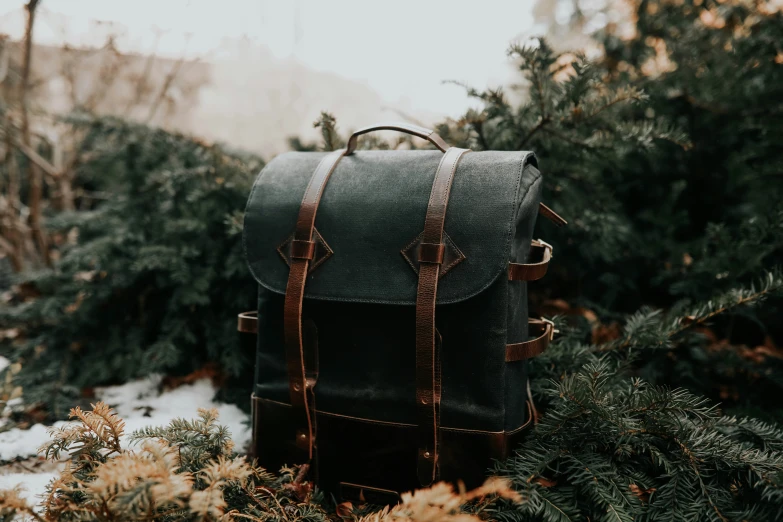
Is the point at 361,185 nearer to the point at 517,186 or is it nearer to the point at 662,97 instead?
the point at 517,186

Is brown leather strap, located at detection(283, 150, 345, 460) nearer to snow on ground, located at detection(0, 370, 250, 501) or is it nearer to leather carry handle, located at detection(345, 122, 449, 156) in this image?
leather carry handle, located at detection(345, 122, 449, 156)

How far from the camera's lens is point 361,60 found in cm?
435

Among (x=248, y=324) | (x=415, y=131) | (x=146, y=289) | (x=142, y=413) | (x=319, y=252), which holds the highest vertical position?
(x=415, y=131)

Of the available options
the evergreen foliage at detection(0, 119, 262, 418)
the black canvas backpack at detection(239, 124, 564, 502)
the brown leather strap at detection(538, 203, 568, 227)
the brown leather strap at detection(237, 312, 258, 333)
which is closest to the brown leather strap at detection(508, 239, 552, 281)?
the black canvas backpack at detection(239, 124, 564, 502)

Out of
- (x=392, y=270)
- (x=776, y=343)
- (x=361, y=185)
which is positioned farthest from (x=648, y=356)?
(x=361, y=185)

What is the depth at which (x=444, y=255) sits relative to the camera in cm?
119

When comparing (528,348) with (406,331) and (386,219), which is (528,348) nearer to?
(406,331)

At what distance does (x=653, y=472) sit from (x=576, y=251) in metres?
0.97

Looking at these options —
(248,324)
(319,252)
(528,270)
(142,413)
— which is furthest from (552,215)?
(142,413)

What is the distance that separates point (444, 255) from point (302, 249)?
37cm

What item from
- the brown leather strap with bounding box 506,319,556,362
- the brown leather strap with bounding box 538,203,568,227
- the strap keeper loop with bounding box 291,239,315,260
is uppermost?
the brown leather strap with bounding box 538,203,568,227

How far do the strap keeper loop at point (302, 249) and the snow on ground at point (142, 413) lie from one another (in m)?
0.71

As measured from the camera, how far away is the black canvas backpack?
3.88ft

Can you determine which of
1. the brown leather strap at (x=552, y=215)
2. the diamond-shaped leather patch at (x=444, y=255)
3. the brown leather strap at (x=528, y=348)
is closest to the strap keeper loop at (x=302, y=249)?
the diamond-shaped leather patch at (x=444, y=255)
